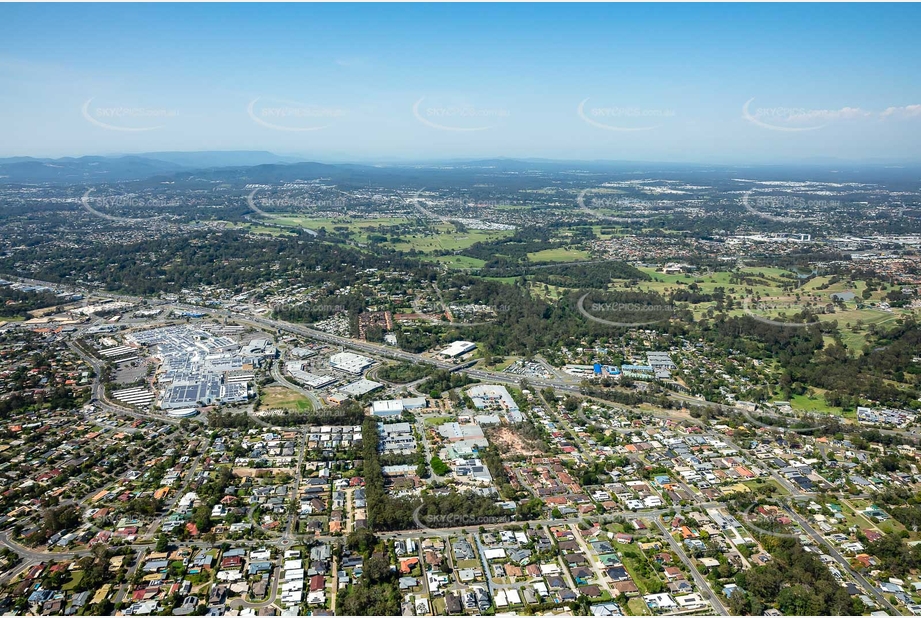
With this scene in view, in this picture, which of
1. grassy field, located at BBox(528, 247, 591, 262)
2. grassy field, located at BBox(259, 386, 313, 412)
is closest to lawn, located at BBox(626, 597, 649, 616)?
grassy field, located at BBox(259, 386, 313, 412)

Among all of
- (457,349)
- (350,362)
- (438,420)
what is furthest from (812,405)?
(350,362)

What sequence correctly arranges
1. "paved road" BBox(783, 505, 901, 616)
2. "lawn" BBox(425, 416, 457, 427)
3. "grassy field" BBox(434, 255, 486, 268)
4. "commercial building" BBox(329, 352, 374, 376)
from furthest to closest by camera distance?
1. "grassy field" BBox(434, 255, 486, 268)
2. "commercial building" BBox(329, 352, 374, 376)
3. "lawn" BBox(425, 416, 457, 427)
4. "paved road" BBox(783, 505, 901, 616)

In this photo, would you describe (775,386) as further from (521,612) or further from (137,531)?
(137,531)

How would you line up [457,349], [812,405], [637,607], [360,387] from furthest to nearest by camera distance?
[457,349], [360,387], [812,405], [637,607]

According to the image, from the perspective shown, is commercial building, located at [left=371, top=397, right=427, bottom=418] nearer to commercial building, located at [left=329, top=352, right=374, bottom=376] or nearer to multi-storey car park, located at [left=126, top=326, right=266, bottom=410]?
commercial building, located at [left=329, top=352, right=374, bottom=376]

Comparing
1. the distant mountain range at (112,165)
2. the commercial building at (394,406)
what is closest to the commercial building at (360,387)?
the commercial building at (394,406)

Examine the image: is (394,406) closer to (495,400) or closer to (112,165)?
(495,400)
